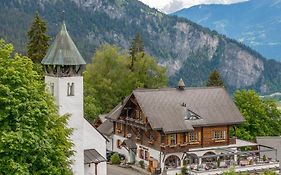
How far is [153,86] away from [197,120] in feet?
85.3

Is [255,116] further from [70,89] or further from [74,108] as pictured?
[70,89]

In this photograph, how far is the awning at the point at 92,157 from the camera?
1852 inches

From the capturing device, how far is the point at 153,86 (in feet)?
280

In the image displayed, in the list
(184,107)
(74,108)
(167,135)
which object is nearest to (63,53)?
(74,108)

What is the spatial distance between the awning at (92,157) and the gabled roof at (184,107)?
32.6 feet

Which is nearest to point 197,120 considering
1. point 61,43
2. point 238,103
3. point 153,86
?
point 238,103

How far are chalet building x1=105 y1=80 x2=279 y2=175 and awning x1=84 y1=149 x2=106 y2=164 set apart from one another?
908cm

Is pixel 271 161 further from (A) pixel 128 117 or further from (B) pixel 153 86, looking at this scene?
(B) pixel 153 86

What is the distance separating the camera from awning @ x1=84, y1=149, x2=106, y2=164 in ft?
154

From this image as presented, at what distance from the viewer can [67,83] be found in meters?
43.3

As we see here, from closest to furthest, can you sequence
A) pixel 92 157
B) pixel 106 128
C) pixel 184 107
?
pixel 92 157 → pixel 184 107 → pixel 106 128

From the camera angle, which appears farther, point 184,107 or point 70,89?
point 184,107

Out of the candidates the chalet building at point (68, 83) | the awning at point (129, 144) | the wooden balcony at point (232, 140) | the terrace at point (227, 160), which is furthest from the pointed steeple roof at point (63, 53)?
the wooden balcony at point (232, 140)

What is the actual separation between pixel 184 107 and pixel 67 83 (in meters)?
19.5
